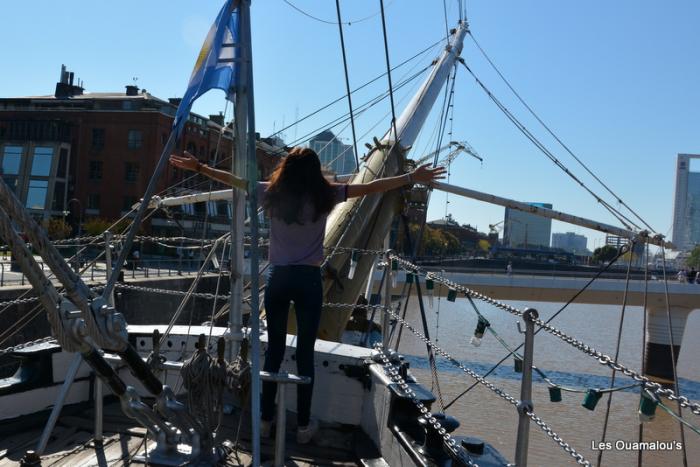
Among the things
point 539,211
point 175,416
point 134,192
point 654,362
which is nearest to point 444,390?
point 539,211

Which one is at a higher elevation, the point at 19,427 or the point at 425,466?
the point at 425,466

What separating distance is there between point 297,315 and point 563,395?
17.3 m

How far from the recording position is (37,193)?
46.0m

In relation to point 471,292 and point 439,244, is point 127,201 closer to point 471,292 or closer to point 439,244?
point 471,292

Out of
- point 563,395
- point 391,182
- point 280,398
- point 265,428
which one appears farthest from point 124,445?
point 563,395

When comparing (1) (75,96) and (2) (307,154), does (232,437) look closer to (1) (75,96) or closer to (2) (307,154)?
(2) (307,154)

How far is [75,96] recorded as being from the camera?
5291 centimetres

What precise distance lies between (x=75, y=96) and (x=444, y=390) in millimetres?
44566

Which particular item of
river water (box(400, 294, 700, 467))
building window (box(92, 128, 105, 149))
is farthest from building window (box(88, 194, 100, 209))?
river water (box(400, 294, 700, 467))

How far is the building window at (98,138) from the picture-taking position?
158 ft

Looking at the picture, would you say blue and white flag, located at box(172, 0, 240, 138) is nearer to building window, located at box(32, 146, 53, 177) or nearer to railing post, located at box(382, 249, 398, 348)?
railing post, located at box(382, 249, 398, 348)

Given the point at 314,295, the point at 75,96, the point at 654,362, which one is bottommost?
the point at 654,362

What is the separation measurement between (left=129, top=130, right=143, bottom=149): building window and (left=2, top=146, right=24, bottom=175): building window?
305 inches

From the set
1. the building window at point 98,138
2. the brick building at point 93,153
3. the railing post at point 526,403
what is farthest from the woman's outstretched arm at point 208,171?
the building window at point 98,138
